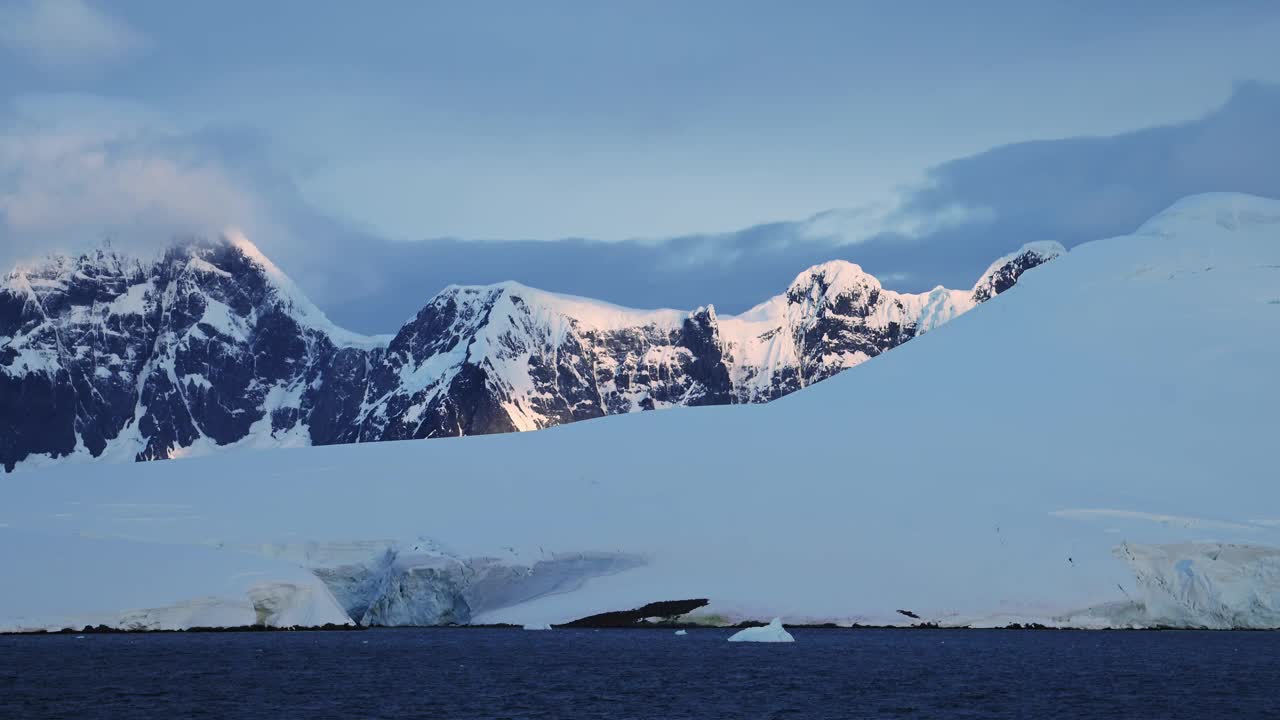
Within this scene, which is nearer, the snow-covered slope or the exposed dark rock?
the snow-covered slope

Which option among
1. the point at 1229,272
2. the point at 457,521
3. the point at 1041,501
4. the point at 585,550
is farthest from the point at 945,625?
the point at 1229,272

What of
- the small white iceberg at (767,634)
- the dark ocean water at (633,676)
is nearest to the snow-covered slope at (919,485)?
the dark ocean water at (633,676)

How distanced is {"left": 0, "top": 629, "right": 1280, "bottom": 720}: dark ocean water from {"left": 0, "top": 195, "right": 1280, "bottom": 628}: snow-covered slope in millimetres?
4237

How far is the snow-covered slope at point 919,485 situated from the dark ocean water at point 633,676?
4237 millimetres

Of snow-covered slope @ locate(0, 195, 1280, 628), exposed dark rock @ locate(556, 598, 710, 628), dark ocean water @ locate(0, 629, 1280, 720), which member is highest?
snow-covered slope @ locate(0, 195, 1280, 628)

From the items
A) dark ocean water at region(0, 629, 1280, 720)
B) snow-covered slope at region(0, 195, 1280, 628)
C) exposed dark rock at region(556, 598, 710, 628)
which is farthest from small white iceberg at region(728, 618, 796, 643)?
exposed dark rock at region(556, 598, 710, 628)

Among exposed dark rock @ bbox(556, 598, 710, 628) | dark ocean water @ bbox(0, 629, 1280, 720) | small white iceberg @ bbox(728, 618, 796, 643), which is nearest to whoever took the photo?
dark ocean water @ bbox(0, 629, 1280, 720)

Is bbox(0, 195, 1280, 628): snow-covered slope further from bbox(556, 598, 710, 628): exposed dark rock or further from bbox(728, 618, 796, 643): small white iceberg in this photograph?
bbox(728, 618, 796, 643): small white iceberg

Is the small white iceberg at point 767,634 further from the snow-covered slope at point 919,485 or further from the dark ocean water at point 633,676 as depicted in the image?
the snow-covered slope at point 919,485

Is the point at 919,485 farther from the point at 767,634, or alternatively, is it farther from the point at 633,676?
the point at 633,676

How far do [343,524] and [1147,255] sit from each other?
80052mm

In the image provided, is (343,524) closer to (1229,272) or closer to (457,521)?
(457,521)

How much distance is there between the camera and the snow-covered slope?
10350 cm

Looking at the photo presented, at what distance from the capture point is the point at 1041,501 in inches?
4469
